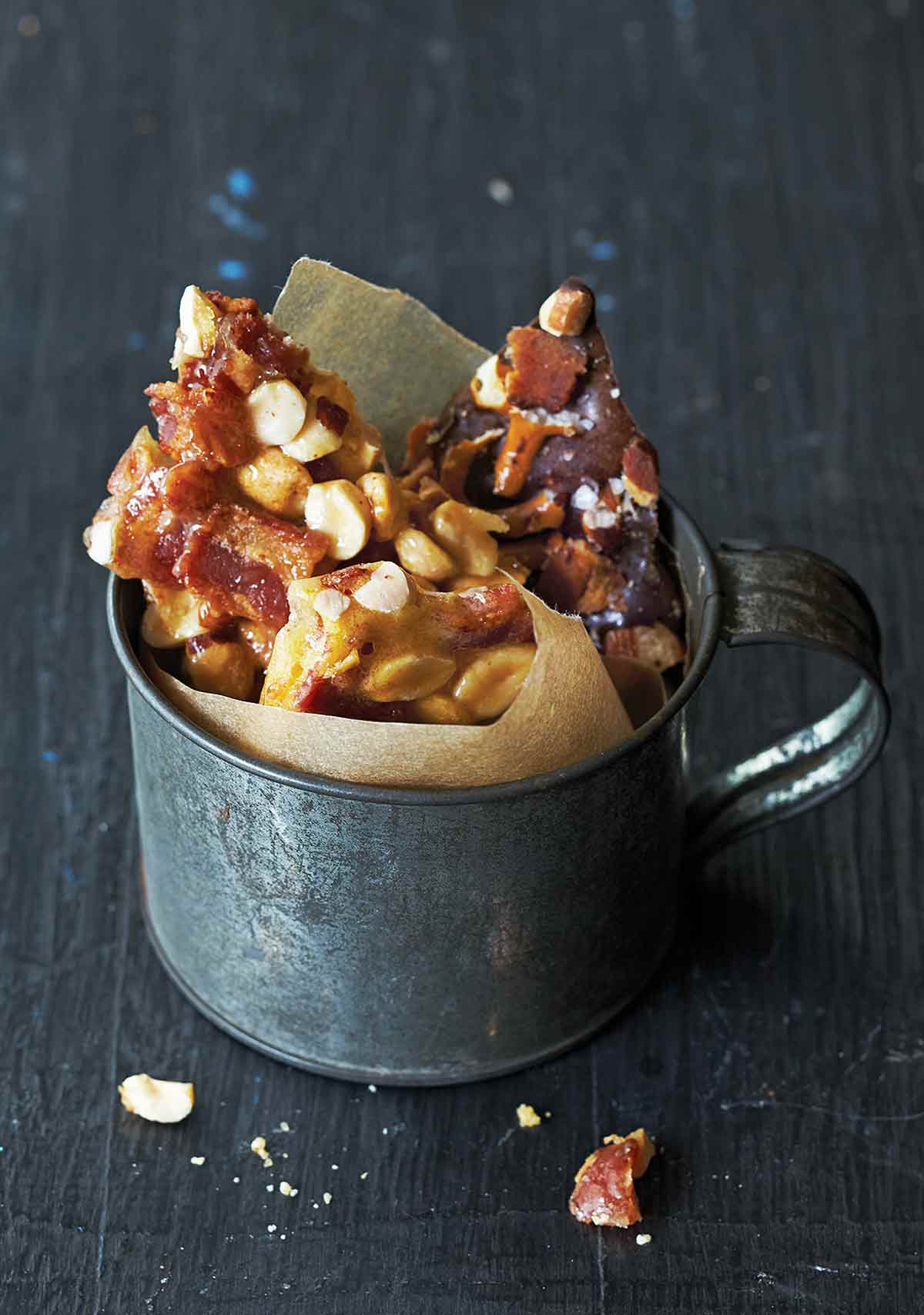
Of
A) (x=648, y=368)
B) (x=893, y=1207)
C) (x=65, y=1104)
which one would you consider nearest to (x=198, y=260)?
(x=648, y=368)

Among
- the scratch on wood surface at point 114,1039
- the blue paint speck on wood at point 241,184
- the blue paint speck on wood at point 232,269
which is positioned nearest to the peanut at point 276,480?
the scratch on wood surface at point 114,1039

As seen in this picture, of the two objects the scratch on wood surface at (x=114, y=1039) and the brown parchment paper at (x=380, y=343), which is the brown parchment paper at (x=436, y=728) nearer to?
the brown parchment paper at (x=380, y=343)

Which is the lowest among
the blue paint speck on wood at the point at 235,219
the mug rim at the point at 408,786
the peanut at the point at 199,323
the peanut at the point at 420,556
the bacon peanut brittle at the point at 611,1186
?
the bacon peanut brittle at the point at 611,1186

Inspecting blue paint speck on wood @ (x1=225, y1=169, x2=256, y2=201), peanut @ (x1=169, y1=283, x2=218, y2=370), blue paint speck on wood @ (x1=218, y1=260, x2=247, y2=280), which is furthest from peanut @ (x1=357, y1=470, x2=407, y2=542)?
blue paint speck on wood @ (x1=225, y1=169, x2=256, y2=201)

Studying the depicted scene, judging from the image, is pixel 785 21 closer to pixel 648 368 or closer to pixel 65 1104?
pixel 648 368

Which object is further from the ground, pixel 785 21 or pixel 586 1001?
pixel 785 21
